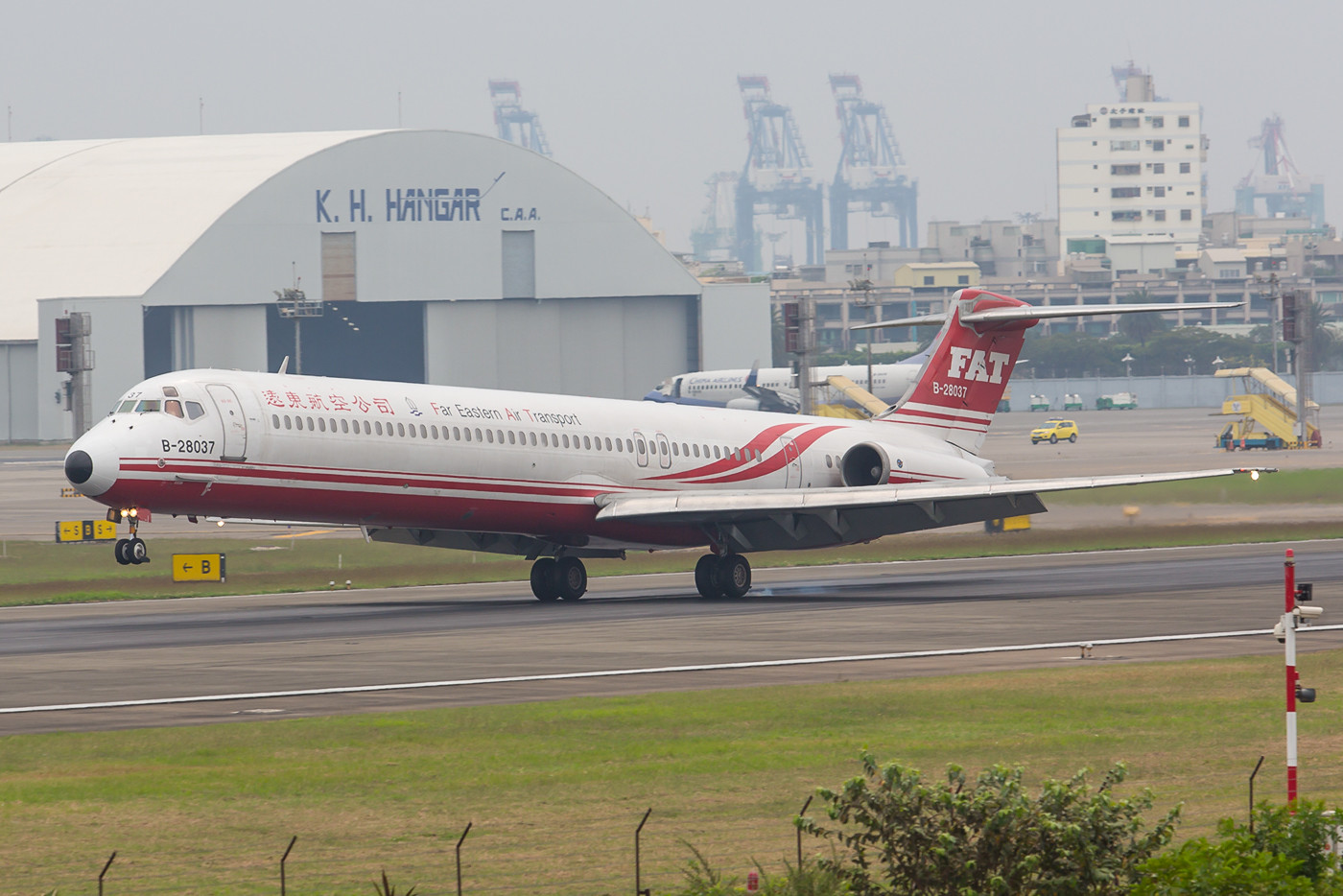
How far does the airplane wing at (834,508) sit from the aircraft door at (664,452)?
813 mm

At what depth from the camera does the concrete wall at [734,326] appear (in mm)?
130375

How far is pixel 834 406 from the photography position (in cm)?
12562

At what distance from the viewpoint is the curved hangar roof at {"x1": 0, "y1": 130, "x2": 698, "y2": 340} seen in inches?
4488

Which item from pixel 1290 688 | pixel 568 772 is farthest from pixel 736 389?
pixel 1290 688

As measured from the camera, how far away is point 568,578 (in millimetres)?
38906

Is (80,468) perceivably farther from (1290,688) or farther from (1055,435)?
(1055,435)

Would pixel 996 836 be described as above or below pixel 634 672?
above

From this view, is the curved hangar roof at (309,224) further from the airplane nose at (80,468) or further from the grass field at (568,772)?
the grass field at (568,772)

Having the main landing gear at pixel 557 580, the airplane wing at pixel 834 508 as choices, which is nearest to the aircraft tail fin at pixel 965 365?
the airplane wing at pixel 834 508

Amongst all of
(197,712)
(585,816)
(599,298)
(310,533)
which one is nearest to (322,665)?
(197,712)

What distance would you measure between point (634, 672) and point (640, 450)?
14804 mm

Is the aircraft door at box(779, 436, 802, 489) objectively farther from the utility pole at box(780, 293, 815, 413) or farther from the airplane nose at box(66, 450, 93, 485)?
the utility pole at box(780, 293, 815, 413)

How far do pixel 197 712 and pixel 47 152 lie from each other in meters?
124


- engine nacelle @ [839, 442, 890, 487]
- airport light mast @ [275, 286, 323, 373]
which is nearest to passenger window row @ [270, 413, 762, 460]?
engine nacelle @ [839, 442, 890, 487]
